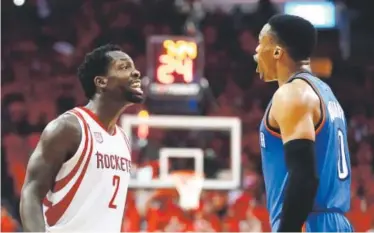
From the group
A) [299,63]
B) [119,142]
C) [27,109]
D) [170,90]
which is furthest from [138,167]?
[299,63]

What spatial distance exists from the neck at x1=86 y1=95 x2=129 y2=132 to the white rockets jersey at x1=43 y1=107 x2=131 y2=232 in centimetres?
5

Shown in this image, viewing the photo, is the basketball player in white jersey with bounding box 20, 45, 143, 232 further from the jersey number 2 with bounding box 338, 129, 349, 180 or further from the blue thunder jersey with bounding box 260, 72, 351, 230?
the jersey number 2 with bounding box 338, 129, 349, 180

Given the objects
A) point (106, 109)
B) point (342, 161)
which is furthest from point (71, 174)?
point (342, 161)

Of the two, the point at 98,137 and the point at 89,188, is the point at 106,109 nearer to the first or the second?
the point at 98,137

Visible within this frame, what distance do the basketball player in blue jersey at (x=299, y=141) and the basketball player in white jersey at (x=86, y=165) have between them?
30.5 inches

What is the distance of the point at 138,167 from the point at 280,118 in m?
6.66

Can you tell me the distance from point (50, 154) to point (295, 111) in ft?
3.41

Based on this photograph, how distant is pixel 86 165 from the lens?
3.25 m

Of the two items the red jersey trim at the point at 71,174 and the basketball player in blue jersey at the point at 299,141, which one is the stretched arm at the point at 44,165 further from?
the basketball player in blue jersey at the point at 299,141

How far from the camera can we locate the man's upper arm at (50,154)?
10.2 ft

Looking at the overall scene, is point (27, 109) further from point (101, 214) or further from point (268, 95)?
point (101, 214)

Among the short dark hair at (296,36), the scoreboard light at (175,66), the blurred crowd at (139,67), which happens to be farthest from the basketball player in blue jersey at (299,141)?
the blurred crowd at (139,67)

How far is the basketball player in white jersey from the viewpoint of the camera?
3.13 meters

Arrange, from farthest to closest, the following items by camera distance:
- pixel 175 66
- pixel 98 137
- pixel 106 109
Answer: pixel 175 66 < pixel 106 109 < pixel 98 137
